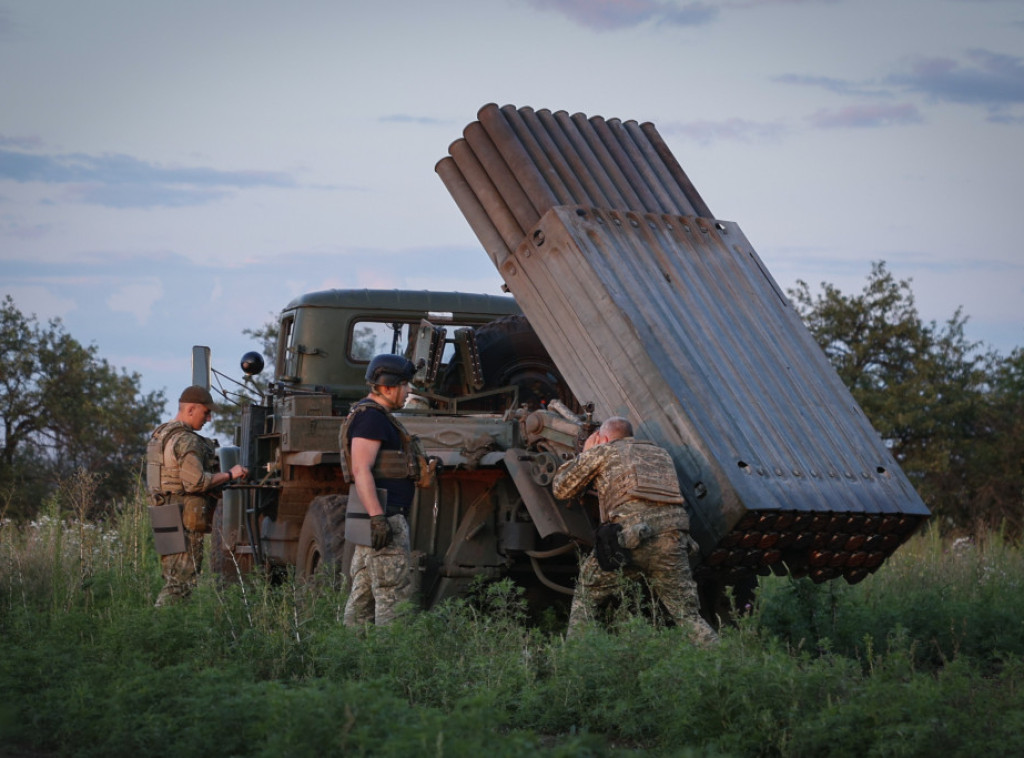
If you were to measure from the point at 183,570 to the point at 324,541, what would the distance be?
39.5 inches

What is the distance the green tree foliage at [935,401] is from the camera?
2058 cm

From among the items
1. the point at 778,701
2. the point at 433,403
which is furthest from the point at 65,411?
the point at 778,701

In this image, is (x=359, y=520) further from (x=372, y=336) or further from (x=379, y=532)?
(x=372, y=336)

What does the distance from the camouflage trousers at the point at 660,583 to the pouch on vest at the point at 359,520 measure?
1266 mm

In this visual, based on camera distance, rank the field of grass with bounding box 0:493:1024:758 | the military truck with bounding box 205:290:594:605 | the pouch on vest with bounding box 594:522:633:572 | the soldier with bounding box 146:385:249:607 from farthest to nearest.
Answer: the soldier with bounding box 146:385:249:607
the military truck with bounding box 205:290:594:605
the pouch on vest with bounding box 594:522:633:572
the field of grass with bounding box 0:493:1024:758

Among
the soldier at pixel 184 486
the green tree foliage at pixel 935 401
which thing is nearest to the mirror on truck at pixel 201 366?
the soldier at pixel 184 486

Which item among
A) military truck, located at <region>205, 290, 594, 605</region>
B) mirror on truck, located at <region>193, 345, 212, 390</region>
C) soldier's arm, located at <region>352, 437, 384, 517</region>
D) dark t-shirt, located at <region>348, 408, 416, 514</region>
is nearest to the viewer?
soldier's arm, located at <region>352, 437, 384, 517</region>

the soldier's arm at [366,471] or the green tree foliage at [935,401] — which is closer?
the soldier's arm at [366,471]

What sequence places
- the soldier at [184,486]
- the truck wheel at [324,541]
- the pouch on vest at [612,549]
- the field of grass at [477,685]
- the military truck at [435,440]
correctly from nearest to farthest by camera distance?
the field of grass at [477,685] < the pouch on vest at [612,549] < the military truck at [435,440] < the truck wheel at [324,541] < the soldier at [184,486]

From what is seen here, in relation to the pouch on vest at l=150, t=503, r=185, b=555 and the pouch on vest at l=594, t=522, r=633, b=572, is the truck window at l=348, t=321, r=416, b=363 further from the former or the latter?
the pouch on vest at l=594, t=522, r=633, b=572

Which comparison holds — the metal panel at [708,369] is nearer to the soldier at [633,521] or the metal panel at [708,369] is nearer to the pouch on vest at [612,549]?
the soldier at [633,521]

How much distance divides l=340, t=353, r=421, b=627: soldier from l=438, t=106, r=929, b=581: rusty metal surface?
3.90 ft

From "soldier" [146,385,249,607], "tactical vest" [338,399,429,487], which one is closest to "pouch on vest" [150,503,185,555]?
"soldier" [146,385,249,607]

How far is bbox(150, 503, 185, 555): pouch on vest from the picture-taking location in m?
9.62
